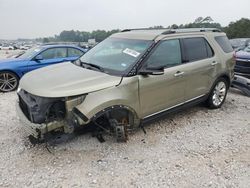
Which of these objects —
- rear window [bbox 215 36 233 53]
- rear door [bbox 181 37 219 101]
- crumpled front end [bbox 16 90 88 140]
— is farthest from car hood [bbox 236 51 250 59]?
crumpled front end [bbox 16 90 88 140]

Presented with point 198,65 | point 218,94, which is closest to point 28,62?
point 198,65

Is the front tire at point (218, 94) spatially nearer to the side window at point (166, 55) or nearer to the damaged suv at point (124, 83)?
the damaged suv at point (124, 83)

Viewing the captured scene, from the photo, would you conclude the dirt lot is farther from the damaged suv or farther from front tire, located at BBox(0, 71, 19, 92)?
front tire, located at BBox(0, 71, 19, 92)

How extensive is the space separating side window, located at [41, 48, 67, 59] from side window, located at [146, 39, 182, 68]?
4.62 m

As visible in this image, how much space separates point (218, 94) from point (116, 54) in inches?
107

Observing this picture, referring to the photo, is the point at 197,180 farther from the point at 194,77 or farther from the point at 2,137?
the point at 2,137

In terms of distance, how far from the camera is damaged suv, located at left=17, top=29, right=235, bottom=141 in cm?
330

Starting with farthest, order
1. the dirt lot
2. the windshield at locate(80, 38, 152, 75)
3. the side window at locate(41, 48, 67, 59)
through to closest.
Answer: the side window at locate(41, 48, 67, 59) < the windshield at locate(80, 38, 152, 75) < the dirt lot

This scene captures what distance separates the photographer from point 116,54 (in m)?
4.26

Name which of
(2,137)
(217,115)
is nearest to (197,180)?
(217,115)

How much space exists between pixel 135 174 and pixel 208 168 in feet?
3.31

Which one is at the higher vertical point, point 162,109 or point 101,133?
point 162,109

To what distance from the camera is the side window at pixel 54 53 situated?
25.1 ft

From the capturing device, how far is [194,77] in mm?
4652
